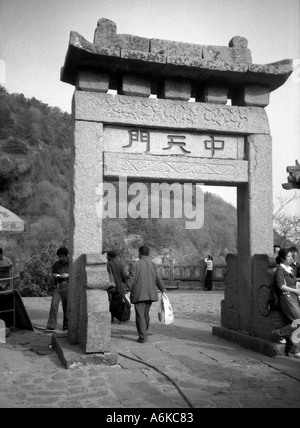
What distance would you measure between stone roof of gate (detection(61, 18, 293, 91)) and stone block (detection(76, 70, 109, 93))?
79 mm

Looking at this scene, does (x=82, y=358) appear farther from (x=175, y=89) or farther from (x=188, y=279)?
(x=188, y=279)

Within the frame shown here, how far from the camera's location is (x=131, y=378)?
466cm

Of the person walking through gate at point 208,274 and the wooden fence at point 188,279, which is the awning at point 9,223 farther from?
the person walking through gate at point 208,274

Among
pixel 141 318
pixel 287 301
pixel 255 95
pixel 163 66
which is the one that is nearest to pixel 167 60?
pixel 163 66

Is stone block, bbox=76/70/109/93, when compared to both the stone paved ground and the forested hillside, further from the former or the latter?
the forested hillside

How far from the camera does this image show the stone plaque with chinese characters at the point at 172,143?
6258 millimetres

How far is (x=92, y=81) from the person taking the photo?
617 cm

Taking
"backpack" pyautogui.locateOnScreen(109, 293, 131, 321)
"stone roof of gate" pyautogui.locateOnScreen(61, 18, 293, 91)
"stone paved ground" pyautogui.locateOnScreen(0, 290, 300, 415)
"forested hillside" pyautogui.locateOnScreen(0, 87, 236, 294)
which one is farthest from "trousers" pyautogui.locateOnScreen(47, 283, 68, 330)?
"forested hillside" pyautogui.locateOnScreen(0, 87, 236, 294)

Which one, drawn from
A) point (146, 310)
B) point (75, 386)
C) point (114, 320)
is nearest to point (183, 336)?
point (146, 310)

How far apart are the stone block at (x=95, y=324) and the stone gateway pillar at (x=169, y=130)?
22 centimetres

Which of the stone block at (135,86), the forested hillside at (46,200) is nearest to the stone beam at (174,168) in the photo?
the stone block at (135,86)

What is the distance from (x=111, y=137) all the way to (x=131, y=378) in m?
3.44

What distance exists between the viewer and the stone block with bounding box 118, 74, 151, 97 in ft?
20.8

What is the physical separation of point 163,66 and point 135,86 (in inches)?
21.1
